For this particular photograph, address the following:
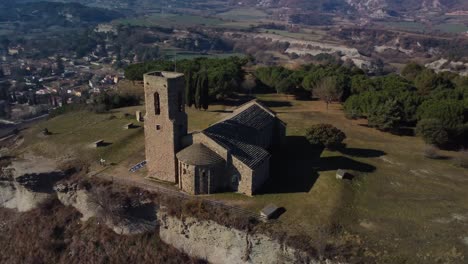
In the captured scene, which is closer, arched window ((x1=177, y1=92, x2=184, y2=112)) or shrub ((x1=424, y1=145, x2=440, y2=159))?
arched window ((x1=177, y1=92, x2=184, y2=112))

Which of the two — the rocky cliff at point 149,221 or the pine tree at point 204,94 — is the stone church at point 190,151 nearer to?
the rocky cliff at point 149,221

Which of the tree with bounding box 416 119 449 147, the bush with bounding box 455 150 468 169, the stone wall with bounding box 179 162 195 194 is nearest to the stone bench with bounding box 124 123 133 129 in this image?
the stone wall with bounding box 179 162 195 194

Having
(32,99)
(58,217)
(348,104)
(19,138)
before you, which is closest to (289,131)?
(348,104)

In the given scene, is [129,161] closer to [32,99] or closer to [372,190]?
[372,190]

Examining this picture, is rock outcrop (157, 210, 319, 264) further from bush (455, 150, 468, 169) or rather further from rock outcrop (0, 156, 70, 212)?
bush (455, 150, 468, 169)

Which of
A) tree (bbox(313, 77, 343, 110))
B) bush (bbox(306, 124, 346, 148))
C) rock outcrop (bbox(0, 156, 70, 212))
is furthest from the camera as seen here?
tree (bbox(313, 77, 343, 110))
